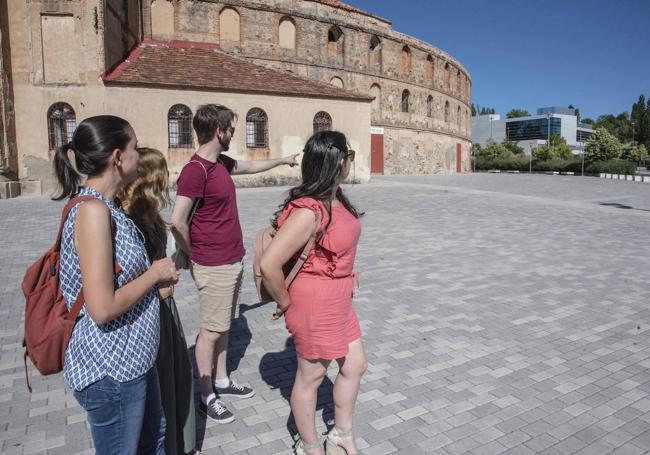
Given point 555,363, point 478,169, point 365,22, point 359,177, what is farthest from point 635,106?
point 555,363

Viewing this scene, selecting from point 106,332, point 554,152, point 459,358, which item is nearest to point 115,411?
point 106,332

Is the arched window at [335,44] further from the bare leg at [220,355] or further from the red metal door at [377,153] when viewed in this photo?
the bare leg at [220,355]

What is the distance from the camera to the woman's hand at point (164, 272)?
6.89ft

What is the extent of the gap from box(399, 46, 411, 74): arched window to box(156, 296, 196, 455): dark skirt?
139ft

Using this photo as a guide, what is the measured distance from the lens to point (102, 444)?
208 centimetres

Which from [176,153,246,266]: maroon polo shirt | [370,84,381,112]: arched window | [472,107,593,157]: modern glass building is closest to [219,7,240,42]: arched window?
[370,84,381,112]: arched window

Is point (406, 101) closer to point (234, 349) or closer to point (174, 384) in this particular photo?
point (234, 349)

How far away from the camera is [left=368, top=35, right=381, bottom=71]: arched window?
39875mm

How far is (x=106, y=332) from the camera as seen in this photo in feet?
6.72

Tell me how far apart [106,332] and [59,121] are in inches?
893

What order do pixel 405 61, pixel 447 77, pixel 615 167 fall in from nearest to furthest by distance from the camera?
1. pixel 405 61
2. pixel 615 167
3. pixel 447 77

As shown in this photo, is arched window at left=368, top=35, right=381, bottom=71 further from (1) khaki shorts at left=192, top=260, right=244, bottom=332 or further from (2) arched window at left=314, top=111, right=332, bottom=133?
(1) khaki shorts at left=192, top=260, right=244, bottom=332

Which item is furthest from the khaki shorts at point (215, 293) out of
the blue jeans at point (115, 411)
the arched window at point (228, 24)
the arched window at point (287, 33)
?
the arched window at point (287, 33)

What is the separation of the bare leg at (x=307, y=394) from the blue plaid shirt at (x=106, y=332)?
0.96 metres
